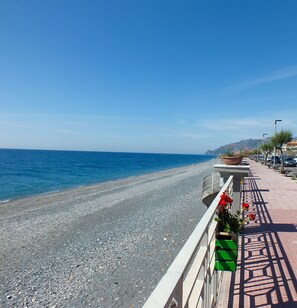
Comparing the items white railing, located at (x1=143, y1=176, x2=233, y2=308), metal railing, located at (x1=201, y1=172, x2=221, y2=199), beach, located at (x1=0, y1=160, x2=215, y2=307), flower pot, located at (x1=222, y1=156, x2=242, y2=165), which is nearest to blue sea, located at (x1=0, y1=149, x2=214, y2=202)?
beach, located at (x1=0, y1=160, x2=215, y2=307)

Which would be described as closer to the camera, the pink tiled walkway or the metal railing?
the pink tiled walkway

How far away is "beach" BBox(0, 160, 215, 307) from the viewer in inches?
205

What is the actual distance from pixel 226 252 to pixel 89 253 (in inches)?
180

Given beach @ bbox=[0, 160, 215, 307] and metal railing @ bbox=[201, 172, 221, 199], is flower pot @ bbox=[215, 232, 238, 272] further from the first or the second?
metal railing @ bbox=[201, 172, 221, 199]

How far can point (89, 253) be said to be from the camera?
7316 mm

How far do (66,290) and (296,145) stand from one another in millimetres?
69985

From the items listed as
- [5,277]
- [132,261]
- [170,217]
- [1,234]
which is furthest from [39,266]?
[170,217]

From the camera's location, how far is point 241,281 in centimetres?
414

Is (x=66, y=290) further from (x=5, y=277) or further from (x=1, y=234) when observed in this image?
(x=1, y=234)

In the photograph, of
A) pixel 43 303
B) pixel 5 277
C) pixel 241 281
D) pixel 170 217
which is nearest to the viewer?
pixel 241 281

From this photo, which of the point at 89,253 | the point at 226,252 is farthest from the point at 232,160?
the point at 89,253

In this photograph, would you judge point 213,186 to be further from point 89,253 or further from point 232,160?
point 89,253

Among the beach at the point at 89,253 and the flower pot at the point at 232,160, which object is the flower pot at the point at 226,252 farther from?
the flower pot at the point at 232,160

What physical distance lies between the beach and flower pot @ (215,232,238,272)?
74.6 inches
